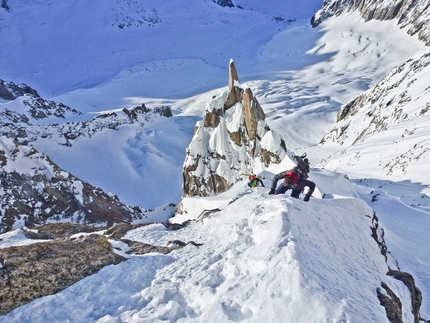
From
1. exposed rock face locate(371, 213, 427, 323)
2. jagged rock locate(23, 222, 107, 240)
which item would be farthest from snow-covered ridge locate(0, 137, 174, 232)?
exposed rock face locate(371, 213, 427, 323)

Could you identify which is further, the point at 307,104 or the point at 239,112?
the point at 307,104

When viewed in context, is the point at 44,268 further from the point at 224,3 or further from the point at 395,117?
the point at 224,3

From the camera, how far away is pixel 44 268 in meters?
4.98

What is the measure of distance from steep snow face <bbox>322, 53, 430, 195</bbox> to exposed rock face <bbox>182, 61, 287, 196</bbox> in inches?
266

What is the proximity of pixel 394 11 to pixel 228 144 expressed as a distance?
78.5 meters

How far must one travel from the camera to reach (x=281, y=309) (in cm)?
362

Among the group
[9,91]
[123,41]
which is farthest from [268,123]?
[123,41]

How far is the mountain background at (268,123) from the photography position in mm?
4336

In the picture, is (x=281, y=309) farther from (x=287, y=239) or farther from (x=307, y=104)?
(x=307, y=104)

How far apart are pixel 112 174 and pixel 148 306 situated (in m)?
26.9

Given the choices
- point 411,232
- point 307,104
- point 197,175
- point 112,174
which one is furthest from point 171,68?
point 411,232

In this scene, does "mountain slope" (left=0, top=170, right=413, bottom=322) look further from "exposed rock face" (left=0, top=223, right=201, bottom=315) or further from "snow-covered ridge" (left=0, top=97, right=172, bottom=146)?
"snow-covered ridge" (left=0, top=97, right=172, bottom=146)

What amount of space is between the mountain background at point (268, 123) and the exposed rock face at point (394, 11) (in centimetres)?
44

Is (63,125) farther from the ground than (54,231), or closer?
closer
